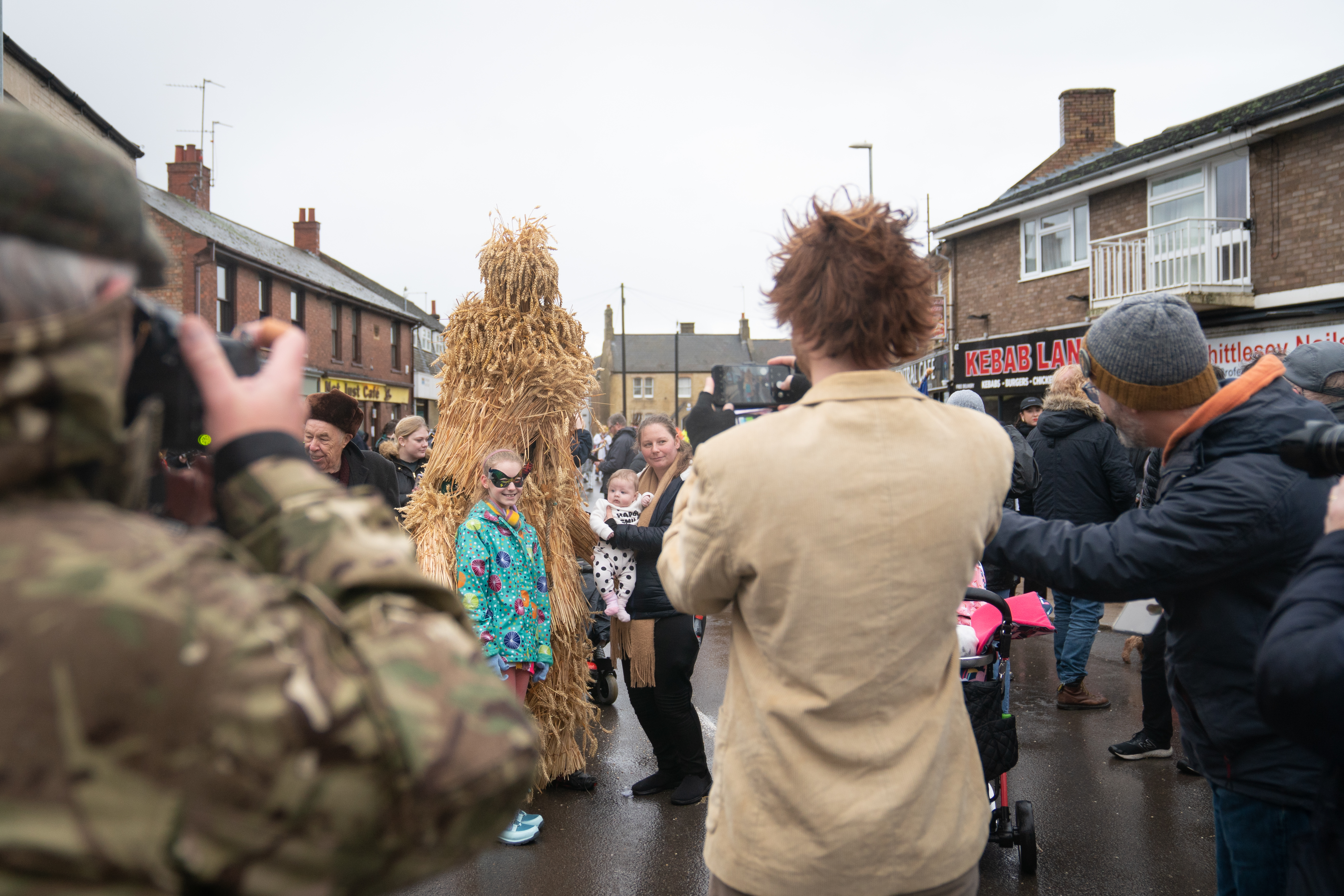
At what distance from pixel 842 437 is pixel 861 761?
1.93ft

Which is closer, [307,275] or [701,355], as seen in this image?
[307,275]

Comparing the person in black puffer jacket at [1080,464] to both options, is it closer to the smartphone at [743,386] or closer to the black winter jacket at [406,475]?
the smartphone at [743,386]

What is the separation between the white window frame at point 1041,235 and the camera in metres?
19.0

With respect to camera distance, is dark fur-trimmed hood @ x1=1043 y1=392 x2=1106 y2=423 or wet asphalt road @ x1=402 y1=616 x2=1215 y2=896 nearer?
wet asphalt road @ x1=402 y1=616 x2=1215 y2=896

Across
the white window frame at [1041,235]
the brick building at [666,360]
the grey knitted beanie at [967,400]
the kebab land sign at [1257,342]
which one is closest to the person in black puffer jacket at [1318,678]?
the grey knitted beanie at [967,400]

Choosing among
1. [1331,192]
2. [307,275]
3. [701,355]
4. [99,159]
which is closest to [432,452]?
[99,159]

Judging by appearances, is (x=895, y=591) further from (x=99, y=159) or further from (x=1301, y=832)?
(x=99, y=159)

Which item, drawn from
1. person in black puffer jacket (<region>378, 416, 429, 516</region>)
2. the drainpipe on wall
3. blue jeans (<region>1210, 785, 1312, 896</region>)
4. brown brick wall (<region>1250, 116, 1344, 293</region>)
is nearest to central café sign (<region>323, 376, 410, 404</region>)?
the drainpipe on wall

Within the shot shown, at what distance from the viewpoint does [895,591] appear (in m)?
1.64

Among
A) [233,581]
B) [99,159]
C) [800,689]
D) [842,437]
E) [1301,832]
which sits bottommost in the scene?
[1301,832]

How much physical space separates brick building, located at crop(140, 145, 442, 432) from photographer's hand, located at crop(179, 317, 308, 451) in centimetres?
1494

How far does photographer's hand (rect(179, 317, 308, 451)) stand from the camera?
3.18 feet

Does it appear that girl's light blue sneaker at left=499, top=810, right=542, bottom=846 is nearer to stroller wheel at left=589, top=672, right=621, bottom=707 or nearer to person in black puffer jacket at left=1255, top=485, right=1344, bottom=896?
stroller wheel at left=589, top=672, right=621, bottom=707

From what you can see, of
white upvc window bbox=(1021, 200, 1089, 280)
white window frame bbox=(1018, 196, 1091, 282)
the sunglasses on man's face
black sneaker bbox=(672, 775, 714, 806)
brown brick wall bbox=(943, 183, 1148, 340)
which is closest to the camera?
the sunglasses on man's face
